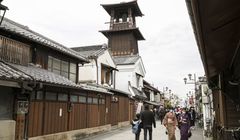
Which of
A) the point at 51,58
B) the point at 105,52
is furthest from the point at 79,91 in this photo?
the point at 105,52

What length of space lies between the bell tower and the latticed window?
2780 cm

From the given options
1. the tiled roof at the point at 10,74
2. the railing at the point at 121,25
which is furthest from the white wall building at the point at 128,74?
the tiled roof at the point at 10,74

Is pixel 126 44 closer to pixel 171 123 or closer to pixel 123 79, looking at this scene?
pixel 123 79

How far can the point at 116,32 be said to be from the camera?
43.7 metres

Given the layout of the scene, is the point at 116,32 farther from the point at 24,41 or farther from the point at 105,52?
the point at 24,41

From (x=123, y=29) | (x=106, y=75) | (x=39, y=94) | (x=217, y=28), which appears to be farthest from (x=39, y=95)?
(x=123, y=29)

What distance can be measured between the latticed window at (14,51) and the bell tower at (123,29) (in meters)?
27.8

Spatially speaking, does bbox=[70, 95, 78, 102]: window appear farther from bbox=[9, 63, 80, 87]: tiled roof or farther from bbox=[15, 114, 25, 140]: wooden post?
bbox=[15, 114, 25, 140]: wooden post

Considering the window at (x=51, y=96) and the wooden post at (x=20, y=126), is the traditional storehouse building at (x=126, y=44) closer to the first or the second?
the window at (x=51, y=96)

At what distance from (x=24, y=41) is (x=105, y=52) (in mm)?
16717

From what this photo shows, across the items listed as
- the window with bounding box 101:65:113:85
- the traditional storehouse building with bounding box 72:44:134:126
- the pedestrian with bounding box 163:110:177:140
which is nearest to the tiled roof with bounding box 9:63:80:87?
the pedestrian with bounding box 163:110:177:140

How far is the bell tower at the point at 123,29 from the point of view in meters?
42.9

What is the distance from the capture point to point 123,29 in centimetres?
4256

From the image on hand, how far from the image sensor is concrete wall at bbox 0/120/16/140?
11695 millimetres
